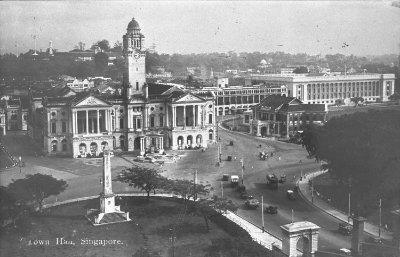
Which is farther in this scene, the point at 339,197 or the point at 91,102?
the point at 91,102

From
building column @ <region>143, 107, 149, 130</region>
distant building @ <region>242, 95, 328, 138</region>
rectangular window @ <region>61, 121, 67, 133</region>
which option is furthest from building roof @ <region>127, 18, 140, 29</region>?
distant building @ <region>242, 95, 328, 138</region>

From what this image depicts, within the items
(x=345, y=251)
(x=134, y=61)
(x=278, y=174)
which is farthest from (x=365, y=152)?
(x=134, y=61)

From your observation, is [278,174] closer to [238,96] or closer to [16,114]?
[16,114]

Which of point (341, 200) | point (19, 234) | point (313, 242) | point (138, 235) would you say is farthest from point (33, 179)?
point (341, 200)

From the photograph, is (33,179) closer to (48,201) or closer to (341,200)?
(48,201)

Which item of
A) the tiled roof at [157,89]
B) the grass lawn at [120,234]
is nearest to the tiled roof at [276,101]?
the tiled roof at [157,89]

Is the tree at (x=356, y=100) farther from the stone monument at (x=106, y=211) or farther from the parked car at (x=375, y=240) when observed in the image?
the stone monument at (x=106, y=211)

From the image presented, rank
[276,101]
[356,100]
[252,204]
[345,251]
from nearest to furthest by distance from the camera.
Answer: [345,251] < [252,204] < [276,101] < [356,100]
